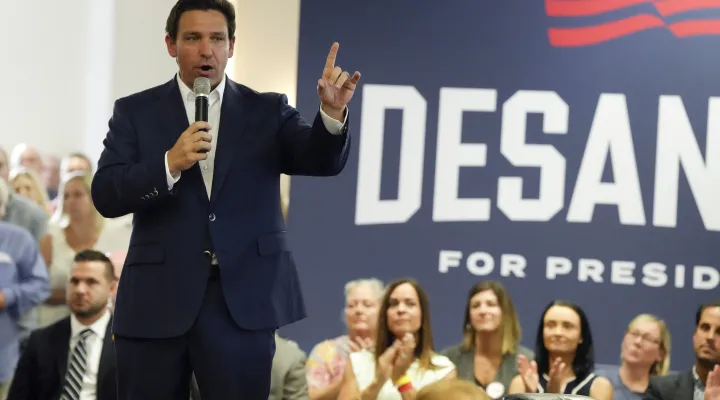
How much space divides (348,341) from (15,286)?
1798mm

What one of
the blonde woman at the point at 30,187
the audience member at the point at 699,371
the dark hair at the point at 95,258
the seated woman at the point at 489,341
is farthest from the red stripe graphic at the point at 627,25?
the blonde woman at the point at 30,187

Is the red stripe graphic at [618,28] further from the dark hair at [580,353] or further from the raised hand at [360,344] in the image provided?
the raised hand at [360,344]

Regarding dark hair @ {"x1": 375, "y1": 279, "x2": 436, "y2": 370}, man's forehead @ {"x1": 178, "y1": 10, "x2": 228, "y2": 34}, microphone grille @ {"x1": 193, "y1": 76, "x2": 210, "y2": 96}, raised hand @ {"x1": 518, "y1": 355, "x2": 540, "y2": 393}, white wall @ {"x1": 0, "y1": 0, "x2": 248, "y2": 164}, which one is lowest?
raised hand @ {"x1": 518, "y1": 355, "x2": 540, "y2": 393}

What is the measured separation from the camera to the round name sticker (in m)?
5.45

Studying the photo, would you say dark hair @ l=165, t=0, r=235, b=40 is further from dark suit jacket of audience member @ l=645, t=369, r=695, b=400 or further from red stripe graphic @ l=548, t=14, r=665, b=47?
red stripe graphic @ l=548, t=14, r=665, b=47

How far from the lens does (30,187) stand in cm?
660

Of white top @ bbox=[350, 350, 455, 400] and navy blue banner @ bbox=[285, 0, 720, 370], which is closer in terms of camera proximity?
white top @ bbox=[350, 350, 455, 400]

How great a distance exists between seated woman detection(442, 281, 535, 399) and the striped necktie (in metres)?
1.88

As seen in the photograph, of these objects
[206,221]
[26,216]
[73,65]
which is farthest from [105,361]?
[73,65]

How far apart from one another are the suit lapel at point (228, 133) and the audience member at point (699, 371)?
3.73m

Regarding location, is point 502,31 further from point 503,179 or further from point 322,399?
point 322,399

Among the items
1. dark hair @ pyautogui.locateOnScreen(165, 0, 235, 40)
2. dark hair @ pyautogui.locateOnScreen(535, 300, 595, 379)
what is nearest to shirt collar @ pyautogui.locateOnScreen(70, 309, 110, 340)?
dark hair @ pyautogui.locateOnScreen(535, 300, 595, 379)

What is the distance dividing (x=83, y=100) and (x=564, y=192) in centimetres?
354

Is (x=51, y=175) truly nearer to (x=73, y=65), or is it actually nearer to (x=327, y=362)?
(x=73, y=65)
